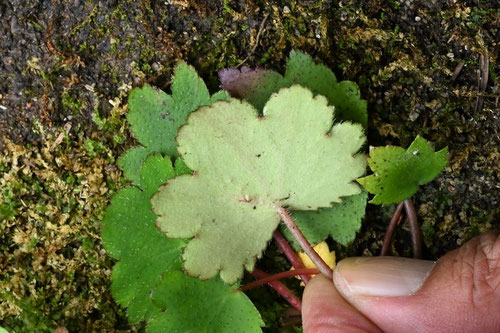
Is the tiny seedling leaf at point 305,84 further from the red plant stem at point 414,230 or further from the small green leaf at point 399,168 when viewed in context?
the red plant stem at point 414,230

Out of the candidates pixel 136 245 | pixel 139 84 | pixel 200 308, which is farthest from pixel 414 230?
pixel 139 84

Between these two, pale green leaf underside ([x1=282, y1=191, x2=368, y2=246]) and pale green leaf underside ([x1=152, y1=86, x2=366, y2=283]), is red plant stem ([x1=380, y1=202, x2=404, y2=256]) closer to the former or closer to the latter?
pale green leaf underside ([x1=282, y1=191, x2=368, y2=246])

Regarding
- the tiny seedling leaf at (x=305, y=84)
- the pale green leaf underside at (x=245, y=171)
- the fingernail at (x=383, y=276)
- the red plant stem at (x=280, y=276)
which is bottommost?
the red plant stem at (x=280, y=276)

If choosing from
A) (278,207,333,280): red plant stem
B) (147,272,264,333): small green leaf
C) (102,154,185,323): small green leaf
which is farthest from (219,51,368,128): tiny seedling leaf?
(147,272,264,333): small green leaf

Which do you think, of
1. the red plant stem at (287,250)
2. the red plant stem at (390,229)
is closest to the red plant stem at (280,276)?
the red plant stem at (287,250)

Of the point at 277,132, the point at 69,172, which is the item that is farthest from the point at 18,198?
the point at 277,132

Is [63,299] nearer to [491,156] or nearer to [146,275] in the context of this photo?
[146,275]
